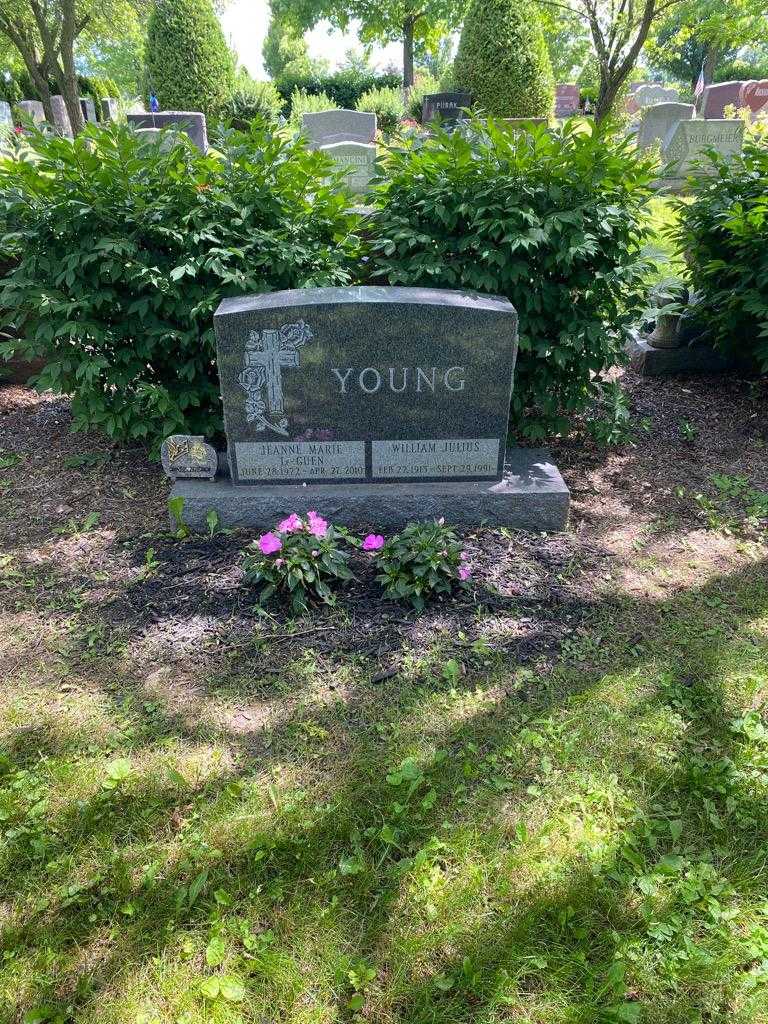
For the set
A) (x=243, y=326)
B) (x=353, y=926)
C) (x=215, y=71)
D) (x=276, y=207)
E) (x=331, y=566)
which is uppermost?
(x=215, y=71)

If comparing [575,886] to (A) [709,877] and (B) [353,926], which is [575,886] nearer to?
(A) [709,877]

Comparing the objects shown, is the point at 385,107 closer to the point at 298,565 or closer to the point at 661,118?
the point at 661,118

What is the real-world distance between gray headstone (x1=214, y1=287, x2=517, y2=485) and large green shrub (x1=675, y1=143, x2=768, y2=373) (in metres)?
2.19

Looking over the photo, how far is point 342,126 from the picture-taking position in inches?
600

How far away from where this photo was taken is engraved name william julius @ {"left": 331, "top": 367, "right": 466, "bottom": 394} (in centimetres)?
365

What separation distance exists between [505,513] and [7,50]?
24682 millimetres

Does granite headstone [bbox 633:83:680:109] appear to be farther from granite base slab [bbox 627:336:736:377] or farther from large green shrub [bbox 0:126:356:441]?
large green shrub [bbox 0:126:356:441]

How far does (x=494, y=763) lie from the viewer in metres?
2.50

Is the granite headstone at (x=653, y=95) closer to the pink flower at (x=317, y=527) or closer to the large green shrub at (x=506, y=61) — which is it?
the large green shrub at (x=506, y=61)

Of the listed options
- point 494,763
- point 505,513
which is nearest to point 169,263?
point 505,513

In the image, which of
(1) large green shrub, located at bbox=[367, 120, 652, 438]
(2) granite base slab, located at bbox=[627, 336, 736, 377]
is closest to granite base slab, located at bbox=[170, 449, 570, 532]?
(1) large green shrub, located at bbox=[367, 120, 652, 438]

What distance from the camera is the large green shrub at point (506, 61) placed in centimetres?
1578

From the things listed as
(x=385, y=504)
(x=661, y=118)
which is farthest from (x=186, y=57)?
(x=385, y=504)

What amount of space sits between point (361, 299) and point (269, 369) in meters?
0.58
